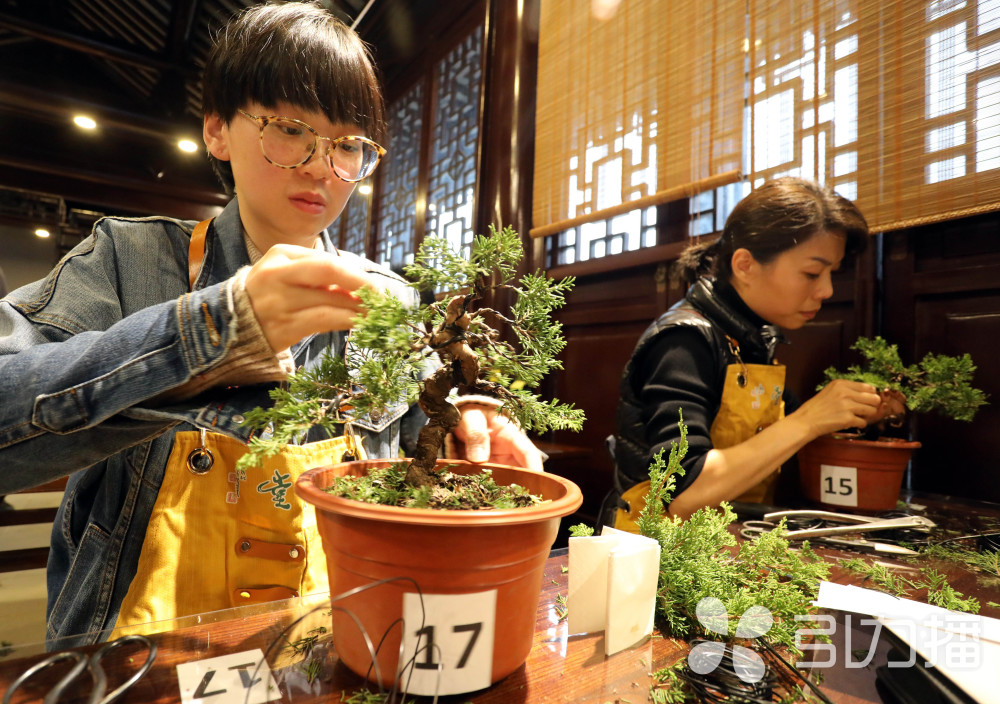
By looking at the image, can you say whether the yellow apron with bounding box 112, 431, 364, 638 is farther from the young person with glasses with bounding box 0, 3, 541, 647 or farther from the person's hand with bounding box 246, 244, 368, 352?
the person's hand with bounding box 246, 244, 368, 352

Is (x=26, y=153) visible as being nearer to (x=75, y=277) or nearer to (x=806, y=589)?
(x=75, y=277)

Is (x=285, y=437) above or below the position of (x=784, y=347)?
below

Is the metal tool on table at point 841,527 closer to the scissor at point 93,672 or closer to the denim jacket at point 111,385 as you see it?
the denim jacket at point 111,385

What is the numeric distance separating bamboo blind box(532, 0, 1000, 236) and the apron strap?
5.82 ft

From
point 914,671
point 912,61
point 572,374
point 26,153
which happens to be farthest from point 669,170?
point 26,153

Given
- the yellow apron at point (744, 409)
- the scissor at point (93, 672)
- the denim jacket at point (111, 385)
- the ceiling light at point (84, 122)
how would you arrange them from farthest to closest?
the ceiling light at point (84, 122) < the yellow apron at point (744, 409) < the denim jacket at point (111, 385) < the scissor at point (93, 672)

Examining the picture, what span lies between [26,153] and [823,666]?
6731 mm

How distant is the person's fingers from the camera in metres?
0.82

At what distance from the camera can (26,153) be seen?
194 inches

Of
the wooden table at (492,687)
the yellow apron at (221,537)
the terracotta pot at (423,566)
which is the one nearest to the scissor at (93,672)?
the wooden table at (492,687)

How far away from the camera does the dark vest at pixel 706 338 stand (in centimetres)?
154

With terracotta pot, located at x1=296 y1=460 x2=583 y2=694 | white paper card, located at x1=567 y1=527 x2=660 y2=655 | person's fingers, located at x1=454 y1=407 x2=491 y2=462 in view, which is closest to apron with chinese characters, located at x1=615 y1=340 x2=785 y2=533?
person's fingers, located at x1=454 y1=407 x2=491 y2=462

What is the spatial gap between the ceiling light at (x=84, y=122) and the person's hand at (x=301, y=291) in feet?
18.7

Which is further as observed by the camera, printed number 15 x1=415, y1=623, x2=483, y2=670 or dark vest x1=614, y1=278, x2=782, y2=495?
dark vest x1=614, y1=278, x2=782, y2=495
